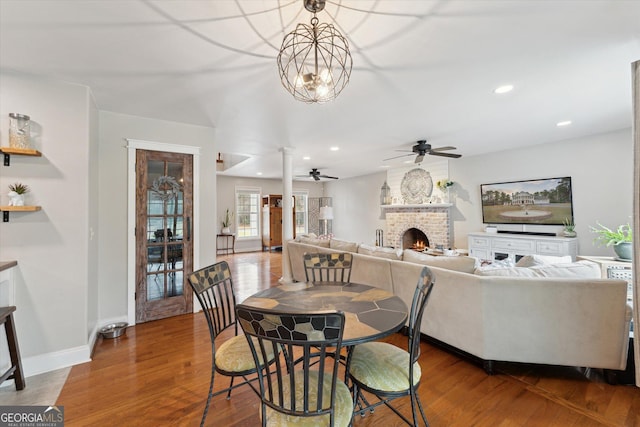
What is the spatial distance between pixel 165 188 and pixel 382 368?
333 centimetres

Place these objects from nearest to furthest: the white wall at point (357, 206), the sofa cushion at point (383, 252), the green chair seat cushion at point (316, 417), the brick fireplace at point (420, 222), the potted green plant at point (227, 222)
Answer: the green chair seat cushion at point (316, 417)
the sofa cushion at point (383, 252)
the brick fireplace at point (420, 222)
the potted green plant at point (227, 222)
the white wall at point (357, 206)

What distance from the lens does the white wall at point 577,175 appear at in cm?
425

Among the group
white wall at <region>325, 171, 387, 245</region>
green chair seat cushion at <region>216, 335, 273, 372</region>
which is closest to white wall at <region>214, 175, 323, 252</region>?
white wall at <region>325, 171, 387, 245</region>

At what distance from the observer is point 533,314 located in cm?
219

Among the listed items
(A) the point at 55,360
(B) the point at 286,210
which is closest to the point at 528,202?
(B) the point at 286,210

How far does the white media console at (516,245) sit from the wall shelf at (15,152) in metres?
6.82

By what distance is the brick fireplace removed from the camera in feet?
21.6

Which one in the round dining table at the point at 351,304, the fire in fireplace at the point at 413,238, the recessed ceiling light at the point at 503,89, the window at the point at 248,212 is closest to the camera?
the round dining table at the point at 351,304

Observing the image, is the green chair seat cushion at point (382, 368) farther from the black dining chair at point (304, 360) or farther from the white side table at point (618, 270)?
the white side table at point (618, 270)

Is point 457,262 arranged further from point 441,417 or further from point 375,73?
point 375,73

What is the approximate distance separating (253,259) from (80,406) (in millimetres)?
5699

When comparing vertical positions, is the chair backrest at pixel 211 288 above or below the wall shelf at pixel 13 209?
below

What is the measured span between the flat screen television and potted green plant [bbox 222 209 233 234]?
7.09m

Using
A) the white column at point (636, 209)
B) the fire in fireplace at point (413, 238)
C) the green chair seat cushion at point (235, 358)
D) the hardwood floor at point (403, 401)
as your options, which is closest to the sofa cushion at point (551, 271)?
the white column at point (636, 209)
